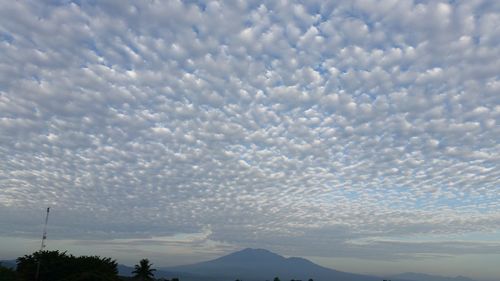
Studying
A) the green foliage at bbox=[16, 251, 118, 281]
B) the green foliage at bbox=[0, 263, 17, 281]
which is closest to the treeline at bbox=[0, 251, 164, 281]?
the green foliage at bbox=[16, 251, 118, 281]

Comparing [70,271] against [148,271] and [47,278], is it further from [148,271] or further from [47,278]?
[148,271]

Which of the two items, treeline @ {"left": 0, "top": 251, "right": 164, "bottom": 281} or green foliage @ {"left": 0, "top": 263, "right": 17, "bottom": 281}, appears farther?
treeline @ {"left": 0, "top": 251, "right": 164, "bottom": 281}

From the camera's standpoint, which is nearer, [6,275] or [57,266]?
[6,275]

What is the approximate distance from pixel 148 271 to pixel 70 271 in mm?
20151

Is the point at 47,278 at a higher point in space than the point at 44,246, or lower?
lower

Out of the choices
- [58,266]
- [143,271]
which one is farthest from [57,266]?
Result: [143,271]

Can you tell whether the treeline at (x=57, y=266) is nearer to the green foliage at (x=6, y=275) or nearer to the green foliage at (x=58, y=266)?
the green foliage at (x=58, y=266)

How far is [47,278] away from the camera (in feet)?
290

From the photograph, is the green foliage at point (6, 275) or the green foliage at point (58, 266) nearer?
the green foliage at point (6, 275)

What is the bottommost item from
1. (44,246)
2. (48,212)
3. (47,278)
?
(47,278)

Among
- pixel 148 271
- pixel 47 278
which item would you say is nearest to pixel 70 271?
pixel 47 278

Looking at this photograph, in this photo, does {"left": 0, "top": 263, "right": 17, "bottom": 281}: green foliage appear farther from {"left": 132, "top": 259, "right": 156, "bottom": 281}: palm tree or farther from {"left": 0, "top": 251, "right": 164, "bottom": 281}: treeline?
{"left": 132, "top": 259, "right": 156, "bottom": 281}: palm tree

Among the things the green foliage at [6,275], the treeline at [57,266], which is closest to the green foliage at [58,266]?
the treeline at [57,266]

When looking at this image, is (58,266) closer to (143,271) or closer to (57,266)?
(57,266)
